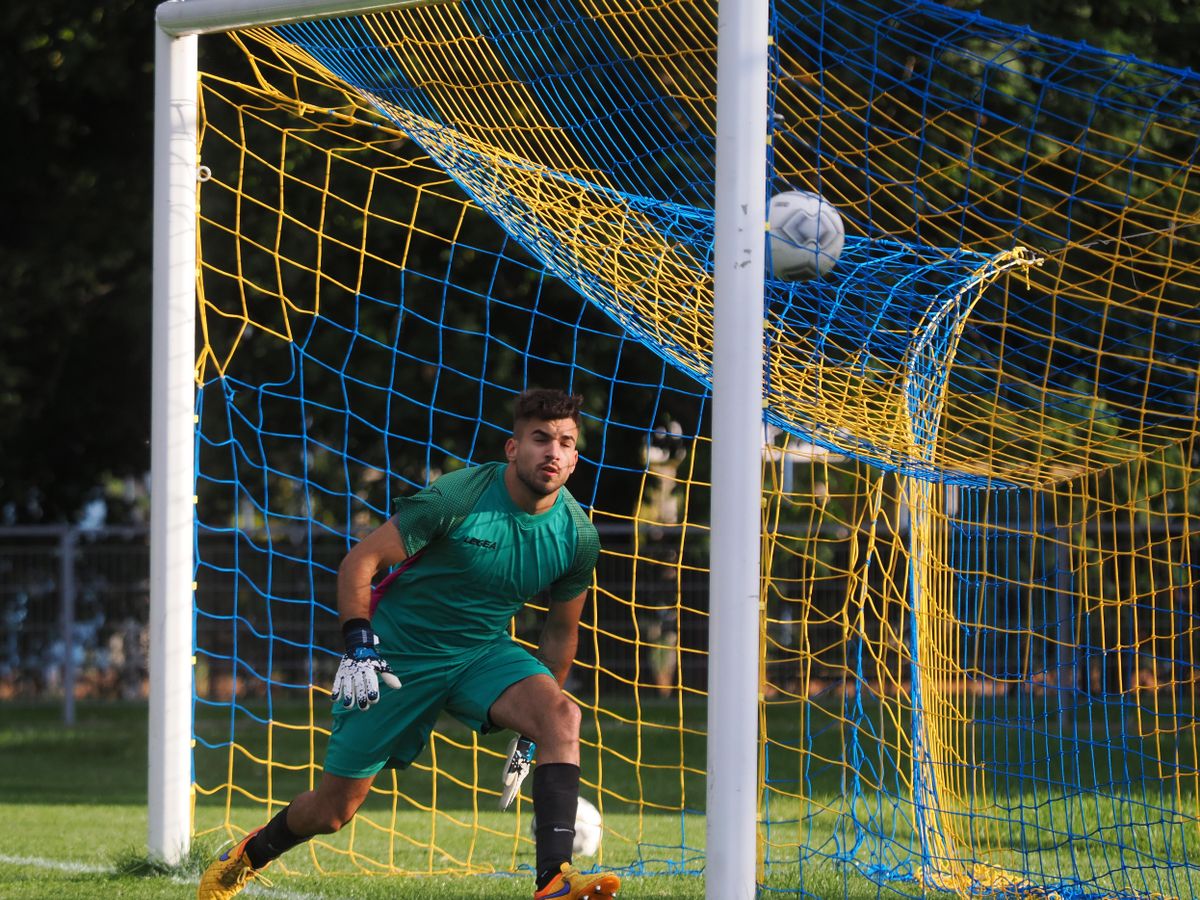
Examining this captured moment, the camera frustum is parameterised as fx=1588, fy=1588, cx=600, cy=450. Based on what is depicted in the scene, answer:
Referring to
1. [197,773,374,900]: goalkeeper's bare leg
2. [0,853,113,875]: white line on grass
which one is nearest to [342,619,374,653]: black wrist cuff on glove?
[197,773,374,900]: goalkeeper's bare leg

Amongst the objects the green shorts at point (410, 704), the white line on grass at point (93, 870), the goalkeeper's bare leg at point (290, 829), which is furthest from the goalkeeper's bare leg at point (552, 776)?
the white line on grass at point (93, 870)

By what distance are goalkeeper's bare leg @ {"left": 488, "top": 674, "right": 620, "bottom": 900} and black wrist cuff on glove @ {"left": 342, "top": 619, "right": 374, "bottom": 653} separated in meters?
0.47

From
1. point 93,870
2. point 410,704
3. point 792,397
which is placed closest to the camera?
point 410,704

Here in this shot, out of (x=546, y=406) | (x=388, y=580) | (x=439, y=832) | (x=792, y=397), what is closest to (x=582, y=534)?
(x=546, y=406)

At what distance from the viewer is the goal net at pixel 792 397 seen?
5992mm

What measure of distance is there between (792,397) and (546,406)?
1.41 meters

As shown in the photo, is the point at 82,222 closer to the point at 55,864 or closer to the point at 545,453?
the point at 55,864

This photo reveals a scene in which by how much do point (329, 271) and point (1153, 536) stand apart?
6489mm

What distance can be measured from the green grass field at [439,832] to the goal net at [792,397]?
6 centimetres

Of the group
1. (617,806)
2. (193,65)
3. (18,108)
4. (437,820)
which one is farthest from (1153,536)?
(18,108)

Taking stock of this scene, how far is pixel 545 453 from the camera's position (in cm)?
463

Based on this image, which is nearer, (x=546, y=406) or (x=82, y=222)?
(x=546, y=406)

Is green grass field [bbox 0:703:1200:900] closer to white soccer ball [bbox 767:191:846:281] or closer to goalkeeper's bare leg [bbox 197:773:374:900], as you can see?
goalkeeper's bare leg [bbox 197:773:374:900]

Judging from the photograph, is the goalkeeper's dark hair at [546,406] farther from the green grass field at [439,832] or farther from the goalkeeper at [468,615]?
the green grass field at [439,832]
